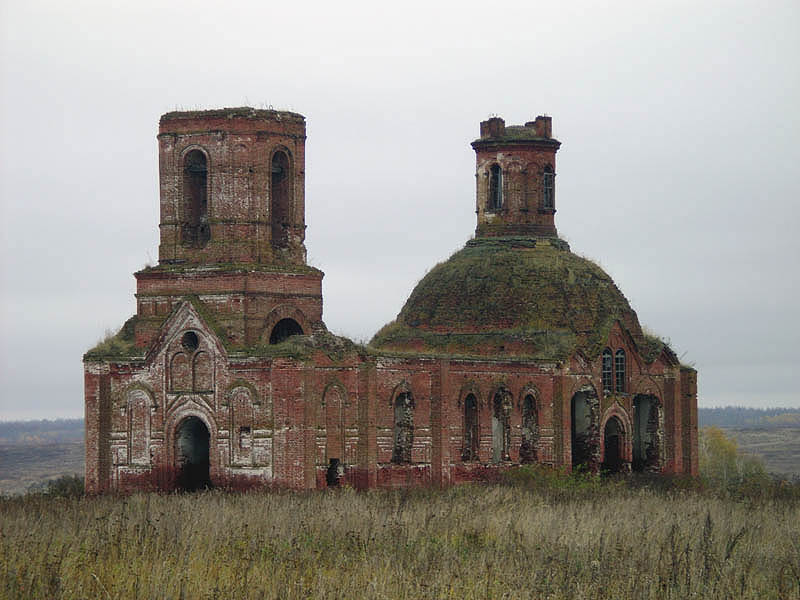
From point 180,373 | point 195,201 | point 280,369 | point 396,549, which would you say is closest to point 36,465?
point 195,201

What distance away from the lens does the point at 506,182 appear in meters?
41.6

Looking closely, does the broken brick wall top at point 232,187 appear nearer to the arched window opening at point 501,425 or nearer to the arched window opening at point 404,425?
the arched window opening at point 404,425

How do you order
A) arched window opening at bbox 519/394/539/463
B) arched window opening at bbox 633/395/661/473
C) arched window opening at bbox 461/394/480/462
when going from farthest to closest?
arched window opening at bbox 633/395/661/473, arched window opening at bbox 519/394/539/463, arched window opening at bbox 461/394/480/462

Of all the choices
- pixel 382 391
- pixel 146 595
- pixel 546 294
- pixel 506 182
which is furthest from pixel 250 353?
pixel 146 595

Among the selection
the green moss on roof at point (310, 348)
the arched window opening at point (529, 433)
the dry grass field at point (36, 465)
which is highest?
the green moss on roof at point (310, 348)

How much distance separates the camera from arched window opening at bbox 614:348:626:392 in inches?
1540

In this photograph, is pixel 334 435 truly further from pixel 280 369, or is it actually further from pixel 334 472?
pixel 280 369

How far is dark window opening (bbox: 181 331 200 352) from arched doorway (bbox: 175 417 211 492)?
156 cm

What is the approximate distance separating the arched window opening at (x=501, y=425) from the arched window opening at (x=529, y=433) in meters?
0.57

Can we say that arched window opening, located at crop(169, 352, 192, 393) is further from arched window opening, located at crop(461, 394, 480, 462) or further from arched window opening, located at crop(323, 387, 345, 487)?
arched window opening, located at crop(461, 394, 480, 462)

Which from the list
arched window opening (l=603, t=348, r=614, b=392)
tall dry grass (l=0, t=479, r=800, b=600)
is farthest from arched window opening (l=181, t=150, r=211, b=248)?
arched window opening (l=603, t=348, r=614, b=392)

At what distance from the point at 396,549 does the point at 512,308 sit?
67.7 feet

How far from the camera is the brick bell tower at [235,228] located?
103 feet

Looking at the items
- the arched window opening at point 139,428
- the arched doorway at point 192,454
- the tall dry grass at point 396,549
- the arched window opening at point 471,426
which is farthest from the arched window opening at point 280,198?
the tall dry grass at point 396,549
